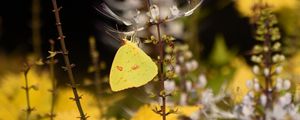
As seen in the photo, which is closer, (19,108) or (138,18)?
(138,18)

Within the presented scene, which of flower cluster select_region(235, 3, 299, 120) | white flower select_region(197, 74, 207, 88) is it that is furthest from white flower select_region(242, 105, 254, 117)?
white flower select_region(197, 74, 207, 88)

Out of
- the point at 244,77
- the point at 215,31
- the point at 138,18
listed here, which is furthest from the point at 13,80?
the point at 215,31

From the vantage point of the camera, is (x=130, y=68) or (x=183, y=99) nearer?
(x=130, y=68)

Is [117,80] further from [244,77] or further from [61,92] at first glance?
[244,77]

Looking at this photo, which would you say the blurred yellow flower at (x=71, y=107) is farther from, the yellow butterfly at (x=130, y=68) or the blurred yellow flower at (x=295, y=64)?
the blurred yellow flower at (x=295, y=64)

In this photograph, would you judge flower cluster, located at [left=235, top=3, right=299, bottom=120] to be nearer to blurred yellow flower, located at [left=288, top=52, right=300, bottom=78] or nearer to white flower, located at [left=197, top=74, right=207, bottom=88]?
white flower, located at [left=197, top=74, right=207, bottom=88]

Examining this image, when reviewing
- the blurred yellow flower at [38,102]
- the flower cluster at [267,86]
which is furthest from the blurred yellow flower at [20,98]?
the flower cluster at [267,86]

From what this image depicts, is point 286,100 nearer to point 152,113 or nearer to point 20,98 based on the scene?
point 152,113

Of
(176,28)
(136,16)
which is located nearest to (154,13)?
(136,16)
